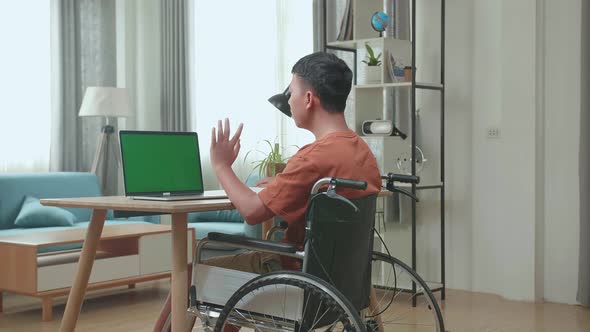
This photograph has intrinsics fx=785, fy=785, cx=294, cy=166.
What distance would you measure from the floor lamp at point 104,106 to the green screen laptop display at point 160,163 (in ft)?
10.4

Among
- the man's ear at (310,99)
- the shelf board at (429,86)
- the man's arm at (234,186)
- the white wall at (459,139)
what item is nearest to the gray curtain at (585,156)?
the white wall at (459,139)

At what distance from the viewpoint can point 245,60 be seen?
6375mm

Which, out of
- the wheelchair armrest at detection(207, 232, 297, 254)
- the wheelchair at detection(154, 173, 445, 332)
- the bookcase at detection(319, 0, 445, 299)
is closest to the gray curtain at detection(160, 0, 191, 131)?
the bookcase at detection(319, 0, 445, 299)

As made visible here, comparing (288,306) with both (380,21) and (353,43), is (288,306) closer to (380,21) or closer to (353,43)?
(380,21)

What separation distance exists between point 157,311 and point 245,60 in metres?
2.62

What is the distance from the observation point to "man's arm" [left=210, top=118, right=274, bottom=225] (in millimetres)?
2275

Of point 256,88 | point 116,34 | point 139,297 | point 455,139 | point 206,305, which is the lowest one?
point 139,297

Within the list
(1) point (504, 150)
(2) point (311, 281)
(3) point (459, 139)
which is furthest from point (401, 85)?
(2) point (311, 281)

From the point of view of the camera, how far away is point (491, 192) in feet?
16.1

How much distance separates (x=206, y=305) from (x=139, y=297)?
8.22 feet

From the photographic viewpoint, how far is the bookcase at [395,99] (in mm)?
4824

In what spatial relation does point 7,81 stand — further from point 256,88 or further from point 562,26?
point 562,26

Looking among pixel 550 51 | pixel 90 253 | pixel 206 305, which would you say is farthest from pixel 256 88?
pixel 206 305

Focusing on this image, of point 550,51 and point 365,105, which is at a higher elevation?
point 550,51
